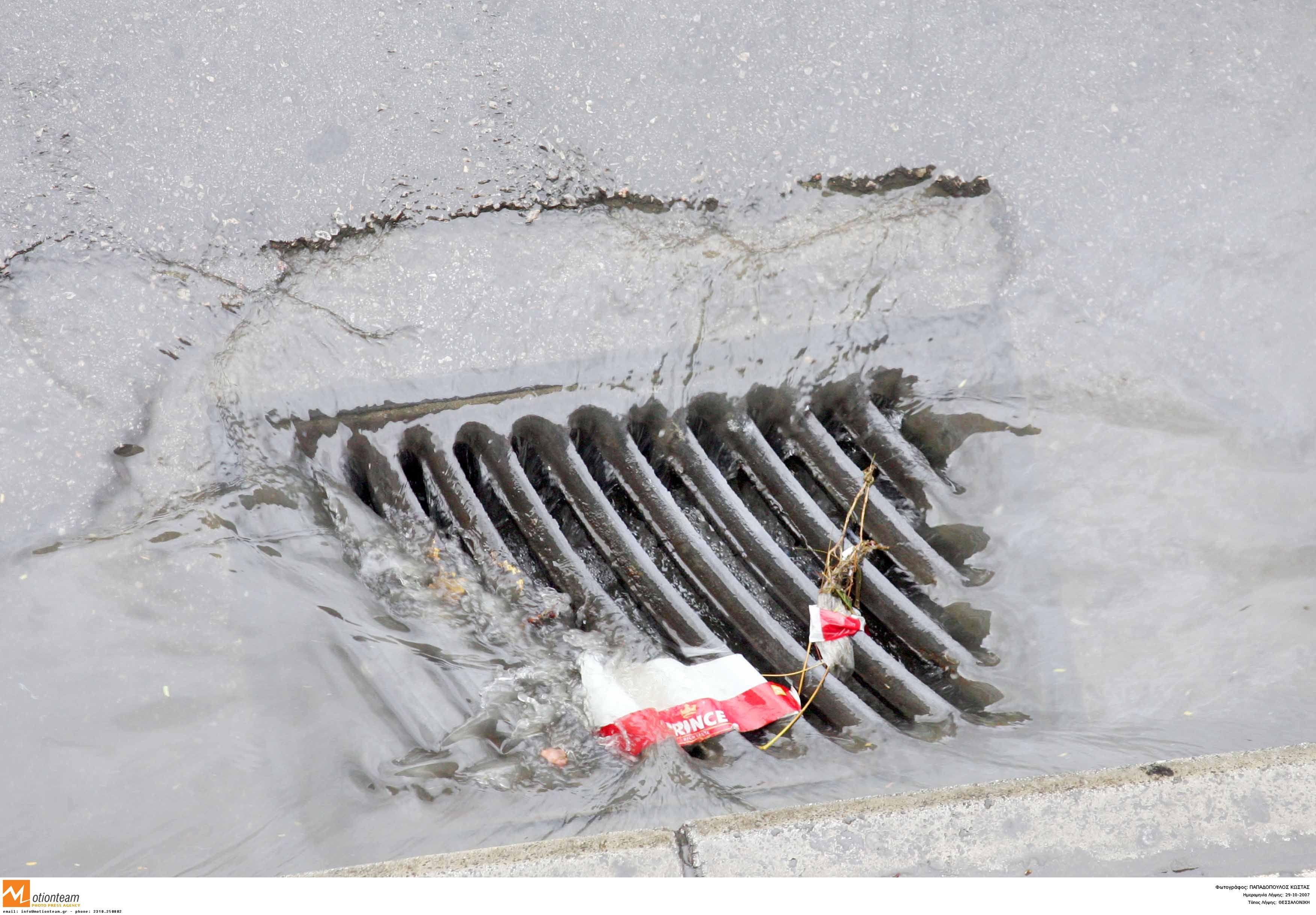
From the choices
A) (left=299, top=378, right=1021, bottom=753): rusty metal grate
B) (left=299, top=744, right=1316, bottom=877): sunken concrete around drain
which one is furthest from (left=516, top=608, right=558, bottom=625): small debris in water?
(left=299, top=744, right=1316, bottom=877): sunken concrete around drain

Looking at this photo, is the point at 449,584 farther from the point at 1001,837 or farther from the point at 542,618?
the point at 1001,837

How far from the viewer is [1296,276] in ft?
6.50

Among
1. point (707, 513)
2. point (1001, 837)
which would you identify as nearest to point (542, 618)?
point (707, 513)

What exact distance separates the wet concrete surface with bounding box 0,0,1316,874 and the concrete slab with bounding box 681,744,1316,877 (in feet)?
0.20

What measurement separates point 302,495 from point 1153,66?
2.33 m

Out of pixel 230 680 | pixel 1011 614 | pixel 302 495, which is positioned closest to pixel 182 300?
pixel 302 495

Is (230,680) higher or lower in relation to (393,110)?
lower

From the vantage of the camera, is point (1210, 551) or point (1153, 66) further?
point (1153, 66)

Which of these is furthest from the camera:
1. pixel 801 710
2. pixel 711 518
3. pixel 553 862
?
pixel 711 518

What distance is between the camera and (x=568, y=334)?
75.4 inches

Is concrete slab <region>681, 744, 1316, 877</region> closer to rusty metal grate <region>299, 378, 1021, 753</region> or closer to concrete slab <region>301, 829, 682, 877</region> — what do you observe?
concrete slab <region>301, 829, 682, 877</region>

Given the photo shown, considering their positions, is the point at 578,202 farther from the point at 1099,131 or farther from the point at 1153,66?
the point at 1153,66

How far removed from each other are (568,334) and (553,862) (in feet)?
3.73

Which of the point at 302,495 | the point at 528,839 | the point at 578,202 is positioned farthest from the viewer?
the point at 578,202
